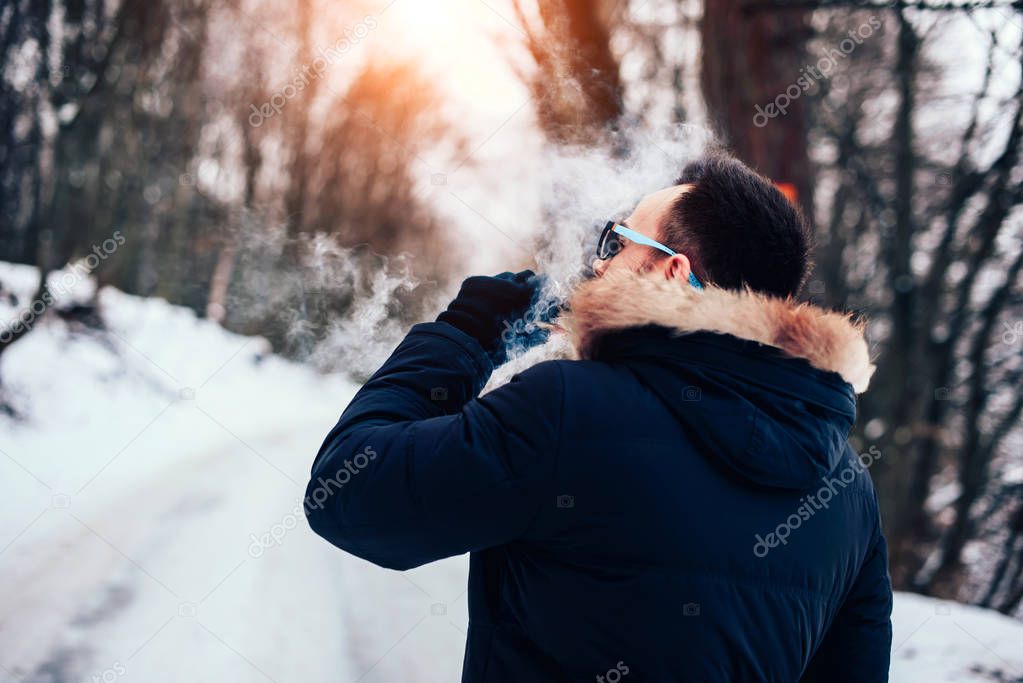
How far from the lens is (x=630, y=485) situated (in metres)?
1.09

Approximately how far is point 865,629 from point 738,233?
0.84 metres

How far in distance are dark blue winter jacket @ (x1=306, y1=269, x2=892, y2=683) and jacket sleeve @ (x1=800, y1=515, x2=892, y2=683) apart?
0.87 ft

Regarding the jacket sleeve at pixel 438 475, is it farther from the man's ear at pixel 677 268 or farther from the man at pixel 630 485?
the man's ear at pixel 677 268

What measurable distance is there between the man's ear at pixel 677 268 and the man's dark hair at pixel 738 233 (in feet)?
0.08

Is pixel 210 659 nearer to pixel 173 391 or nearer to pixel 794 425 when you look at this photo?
pixel 173 391

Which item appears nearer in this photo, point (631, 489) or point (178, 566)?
point (631, 489)

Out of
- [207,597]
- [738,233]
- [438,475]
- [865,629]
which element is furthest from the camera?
[207,597]

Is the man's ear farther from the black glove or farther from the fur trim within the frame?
the black glove

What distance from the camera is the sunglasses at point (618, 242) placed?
1.40 m

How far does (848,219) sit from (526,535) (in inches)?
576

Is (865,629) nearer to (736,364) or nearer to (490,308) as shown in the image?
(736,364)

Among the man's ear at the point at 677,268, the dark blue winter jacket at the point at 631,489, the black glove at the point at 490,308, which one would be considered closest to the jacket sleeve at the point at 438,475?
the dark blue winter jacket at the point at 631,489

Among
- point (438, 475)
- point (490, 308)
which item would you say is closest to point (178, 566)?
point (490, 308)

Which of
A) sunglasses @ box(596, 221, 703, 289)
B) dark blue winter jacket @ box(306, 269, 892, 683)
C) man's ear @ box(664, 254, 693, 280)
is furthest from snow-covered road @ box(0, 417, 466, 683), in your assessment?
man's ear @ box(664, 254, 693, 280)
